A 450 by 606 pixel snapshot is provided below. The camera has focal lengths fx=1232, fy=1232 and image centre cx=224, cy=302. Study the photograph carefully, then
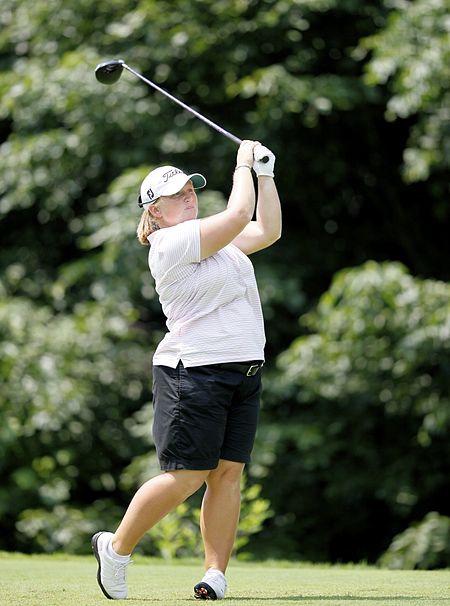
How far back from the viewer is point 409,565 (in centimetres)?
988

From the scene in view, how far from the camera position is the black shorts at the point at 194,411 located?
4.10 m

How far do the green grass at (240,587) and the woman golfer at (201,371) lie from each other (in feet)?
0.62

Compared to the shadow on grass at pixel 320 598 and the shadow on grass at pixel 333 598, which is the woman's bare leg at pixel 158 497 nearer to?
the shadow on grass at pixel 320 598

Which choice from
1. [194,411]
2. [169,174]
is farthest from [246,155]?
[194,411]

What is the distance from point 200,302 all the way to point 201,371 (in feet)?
0.77

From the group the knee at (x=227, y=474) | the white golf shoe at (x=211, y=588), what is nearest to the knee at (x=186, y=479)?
the knee at (x=227, y=474)

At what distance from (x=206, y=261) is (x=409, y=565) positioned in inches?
248

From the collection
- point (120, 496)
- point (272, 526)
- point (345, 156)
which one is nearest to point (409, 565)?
point (272, 526)

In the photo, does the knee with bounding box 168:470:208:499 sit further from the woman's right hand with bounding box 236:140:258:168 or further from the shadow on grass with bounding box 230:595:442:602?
the woman's right hand with bounding box 236:140:258:168

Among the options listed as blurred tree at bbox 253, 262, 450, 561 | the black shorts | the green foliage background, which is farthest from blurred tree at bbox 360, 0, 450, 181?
the black shorts

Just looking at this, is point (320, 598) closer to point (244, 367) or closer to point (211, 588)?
point (211, 588)

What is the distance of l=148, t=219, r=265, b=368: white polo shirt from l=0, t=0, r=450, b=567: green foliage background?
539 centimetres

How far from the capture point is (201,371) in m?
4.13

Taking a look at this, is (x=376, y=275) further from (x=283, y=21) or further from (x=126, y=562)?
(x=126, y=562)
